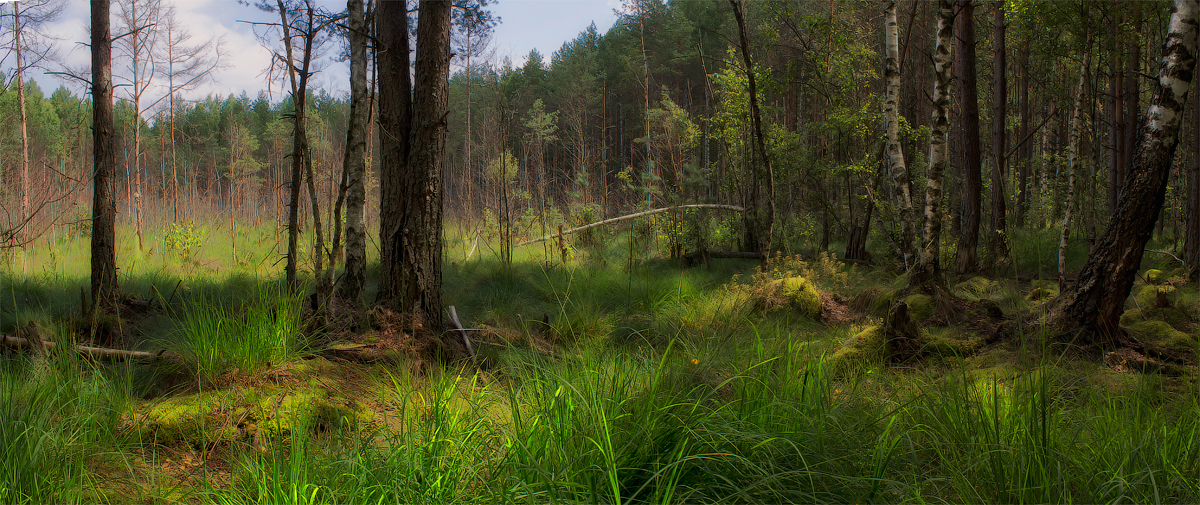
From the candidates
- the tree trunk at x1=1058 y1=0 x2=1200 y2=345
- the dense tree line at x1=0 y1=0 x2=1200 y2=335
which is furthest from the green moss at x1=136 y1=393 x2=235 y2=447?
the tree trunk at x1=1058 y1=0 x2=1200 y2=345

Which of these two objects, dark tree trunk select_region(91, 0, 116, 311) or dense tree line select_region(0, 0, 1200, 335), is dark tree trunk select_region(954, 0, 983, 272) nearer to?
dense tree line select_region(0, 0, 1200, 335)

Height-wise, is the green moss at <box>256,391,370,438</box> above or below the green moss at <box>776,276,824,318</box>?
→ below

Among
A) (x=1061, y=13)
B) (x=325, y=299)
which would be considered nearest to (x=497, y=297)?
(x=325, y=299)

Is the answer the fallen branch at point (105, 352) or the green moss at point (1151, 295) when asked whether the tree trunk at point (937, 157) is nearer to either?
the green moss at point (1151, 295)

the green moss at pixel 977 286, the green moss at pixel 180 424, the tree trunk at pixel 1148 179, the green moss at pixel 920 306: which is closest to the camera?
the green moss at pixel 180 424

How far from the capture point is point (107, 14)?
5500mm

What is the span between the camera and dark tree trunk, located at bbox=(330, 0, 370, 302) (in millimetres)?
4863

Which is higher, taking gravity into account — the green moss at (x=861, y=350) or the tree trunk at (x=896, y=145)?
the tree trunk at (x=896, y=145)

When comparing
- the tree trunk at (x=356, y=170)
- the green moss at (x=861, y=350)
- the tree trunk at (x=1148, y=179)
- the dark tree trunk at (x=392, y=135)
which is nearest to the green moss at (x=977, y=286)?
the tree trunk at (x=1148, y=179)

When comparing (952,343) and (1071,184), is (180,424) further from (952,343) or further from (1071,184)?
(1071,184)

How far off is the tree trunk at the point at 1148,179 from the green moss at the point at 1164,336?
0.63 metres

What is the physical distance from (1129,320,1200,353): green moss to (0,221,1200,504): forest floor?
0.07 feet

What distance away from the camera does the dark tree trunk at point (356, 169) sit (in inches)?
191

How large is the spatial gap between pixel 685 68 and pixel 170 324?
24.2 m
